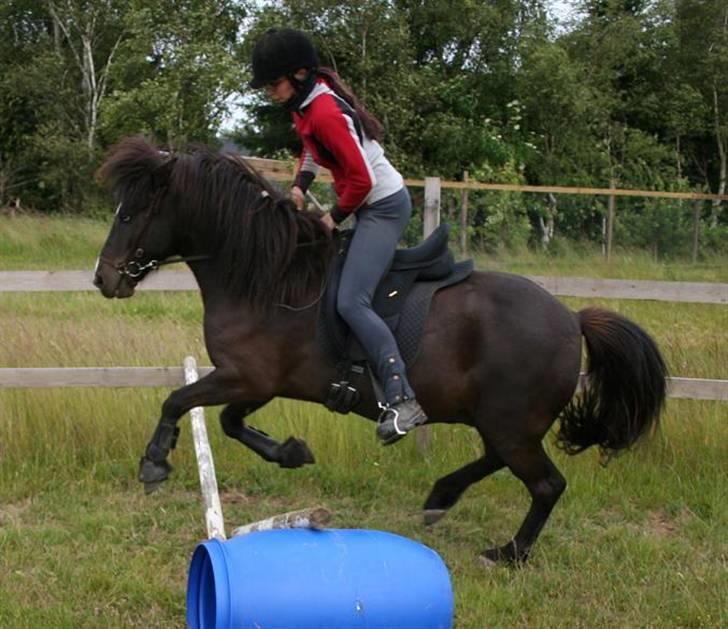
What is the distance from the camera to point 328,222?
5.14m

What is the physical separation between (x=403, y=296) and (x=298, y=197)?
0.77 meters

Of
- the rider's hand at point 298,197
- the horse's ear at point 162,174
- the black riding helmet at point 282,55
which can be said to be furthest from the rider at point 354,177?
the horse's ear at point 162,174

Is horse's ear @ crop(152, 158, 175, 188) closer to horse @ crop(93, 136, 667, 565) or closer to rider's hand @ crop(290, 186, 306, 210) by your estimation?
horse @ crop(93, 136, 667, 565)

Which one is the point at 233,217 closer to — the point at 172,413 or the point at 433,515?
the point at 172,413

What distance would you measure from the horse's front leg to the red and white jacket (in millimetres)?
1032

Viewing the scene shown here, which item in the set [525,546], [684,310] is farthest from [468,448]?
[684,310]

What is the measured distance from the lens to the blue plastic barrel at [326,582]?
336 cm

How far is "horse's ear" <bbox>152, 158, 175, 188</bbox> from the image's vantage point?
505 cm

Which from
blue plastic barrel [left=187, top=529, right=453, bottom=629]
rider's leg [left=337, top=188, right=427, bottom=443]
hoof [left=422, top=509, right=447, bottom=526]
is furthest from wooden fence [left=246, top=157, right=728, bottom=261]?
blue plastic barrel [left=187, top=529, right=453, bottom=629]

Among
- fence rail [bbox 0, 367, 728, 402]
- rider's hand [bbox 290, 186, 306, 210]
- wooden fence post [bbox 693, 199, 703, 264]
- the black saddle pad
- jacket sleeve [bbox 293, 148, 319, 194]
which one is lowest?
wooden fence post [bbox 693, 199, 703, 264]

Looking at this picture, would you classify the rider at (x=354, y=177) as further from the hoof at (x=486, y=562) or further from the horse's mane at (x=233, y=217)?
the hoof at (x=486, y=562)

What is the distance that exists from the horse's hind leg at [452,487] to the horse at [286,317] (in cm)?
44

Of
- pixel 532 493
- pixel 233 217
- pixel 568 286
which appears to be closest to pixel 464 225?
pixel 568 286

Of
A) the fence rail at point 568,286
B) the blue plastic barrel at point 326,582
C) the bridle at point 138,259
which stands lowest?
the blue plastic barrel at point 326,582
